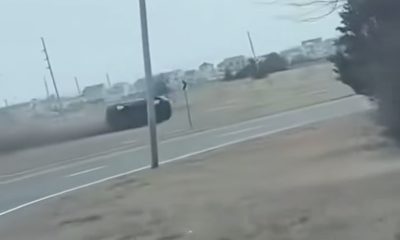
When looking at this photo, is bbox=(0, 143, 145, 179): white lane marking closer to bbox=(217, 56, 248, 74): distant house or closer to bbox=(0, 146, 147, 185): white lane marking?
bbox=(0, 146, 147, 185): white lane marking

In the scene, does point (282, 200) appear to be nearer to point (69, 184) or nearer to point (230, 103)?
point (69, 184)

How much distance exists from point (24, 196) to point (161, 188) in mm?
4971

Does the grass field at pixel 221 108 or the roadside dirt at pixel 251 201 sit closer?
the roadside dirt at pixel 251 201

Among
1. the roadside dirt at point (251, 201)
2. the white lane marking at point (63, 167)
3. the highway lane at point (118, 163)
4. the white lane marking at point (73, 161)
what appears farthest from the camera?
the white lane marking at point (73, 161)

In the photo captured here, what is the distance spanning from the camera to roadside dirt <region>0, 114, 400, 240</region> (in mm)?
11211

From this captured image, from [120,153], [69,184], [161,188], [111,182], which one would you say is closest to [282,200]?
[161,188]

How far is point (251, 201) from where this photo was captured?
45.9 ft

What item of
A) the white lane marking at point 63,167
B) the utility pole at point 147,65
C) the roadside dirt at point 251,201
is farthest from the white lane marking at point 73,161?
the roadside dirt at point 251,201

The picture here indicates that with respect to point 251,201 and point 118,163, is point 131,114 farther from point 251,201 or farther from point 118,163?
point 251,201

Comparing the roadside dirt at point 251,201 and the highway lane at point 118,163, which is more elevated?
the roadside dirt at point 251,201

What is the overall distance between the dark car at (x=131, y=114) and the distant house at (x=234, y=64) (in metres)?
3.59

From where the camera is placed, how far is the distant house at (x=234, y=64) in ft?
160

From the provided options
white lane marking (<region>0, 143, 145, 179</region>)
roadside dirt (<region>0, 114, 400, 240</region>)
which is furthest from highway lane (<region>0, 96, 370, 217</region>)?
roadside dirt (<region>0, 114, 400, 240</region>)

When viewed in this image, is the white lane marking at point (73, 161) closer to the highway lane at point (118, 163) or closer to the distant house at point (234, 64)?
the highway lane at point (118, 163)
